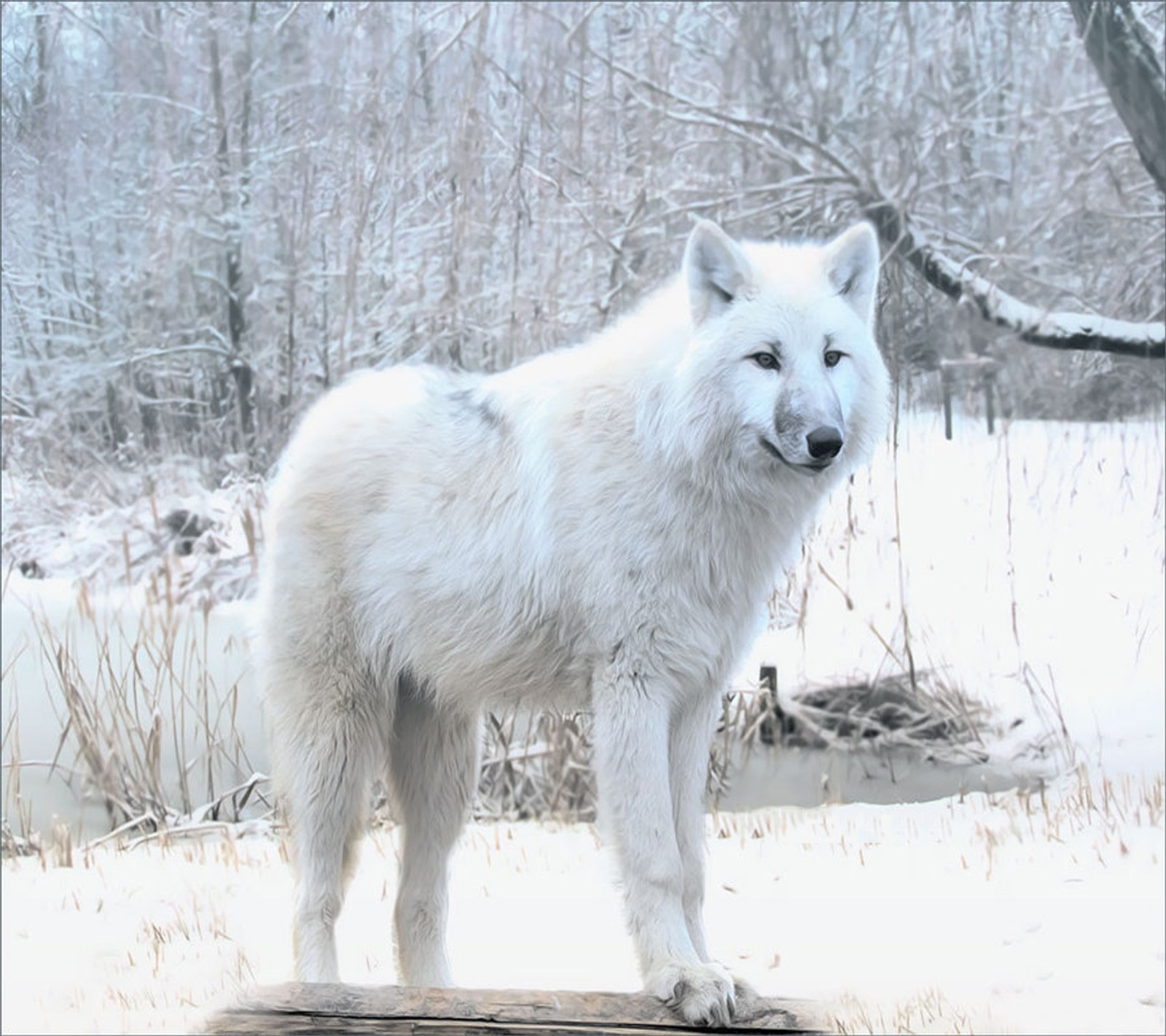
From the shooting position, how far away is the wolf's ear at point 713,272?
2.88m

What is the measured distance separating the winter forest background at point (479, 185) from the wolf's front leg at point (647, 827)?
215 cm

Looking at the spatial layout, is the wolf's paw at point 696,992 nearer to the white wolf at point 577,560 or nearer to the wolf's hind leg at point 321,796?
the white wolf at point 577,560

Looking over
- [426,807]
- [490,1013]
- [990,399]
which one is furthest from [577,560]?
[990,399]

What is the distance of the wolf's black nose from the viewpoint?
269 cm

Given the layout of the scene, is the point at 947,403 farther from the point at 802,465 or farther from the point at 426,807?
the point at 426,807

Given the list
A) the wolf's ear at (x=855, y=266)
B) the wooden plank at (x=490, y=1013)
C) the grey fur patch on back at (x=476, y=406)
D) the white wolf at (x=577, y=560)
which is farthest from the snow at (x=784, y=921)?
the wolf's ear at (x=855, y=266)

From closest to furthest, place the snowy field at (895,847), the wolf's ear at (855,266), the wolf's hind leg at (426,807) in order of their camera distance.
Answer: the wolf's ear at (855,266), the wolf's hind leg at (426,807), the snowy field at (895,847)

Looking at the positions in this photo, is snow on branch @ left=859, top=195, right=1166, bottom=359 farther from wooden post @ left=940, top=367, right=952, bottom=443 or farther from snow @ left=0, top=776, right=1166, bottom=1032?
snow @ left=0, top=776, right=1166, bottom=1032

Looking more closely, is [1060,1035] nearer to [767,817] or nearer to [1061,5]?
[767,817]

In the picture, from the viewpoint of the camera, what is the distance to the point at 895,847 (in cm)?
427

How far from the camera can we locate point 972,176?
4684 mm

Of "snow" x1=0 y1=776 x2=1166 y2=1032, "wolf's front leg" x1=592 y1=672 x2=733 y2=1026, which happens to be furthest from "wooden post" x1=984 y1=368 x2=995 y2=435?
"wolf's front leg" x1=592 y1=672 x2=733 y2=1026

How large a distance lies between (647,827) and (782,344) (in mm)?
1100

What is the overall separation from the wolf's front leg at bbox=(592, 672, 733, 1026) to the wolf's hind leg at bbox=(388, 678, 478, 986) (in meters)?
0.68
